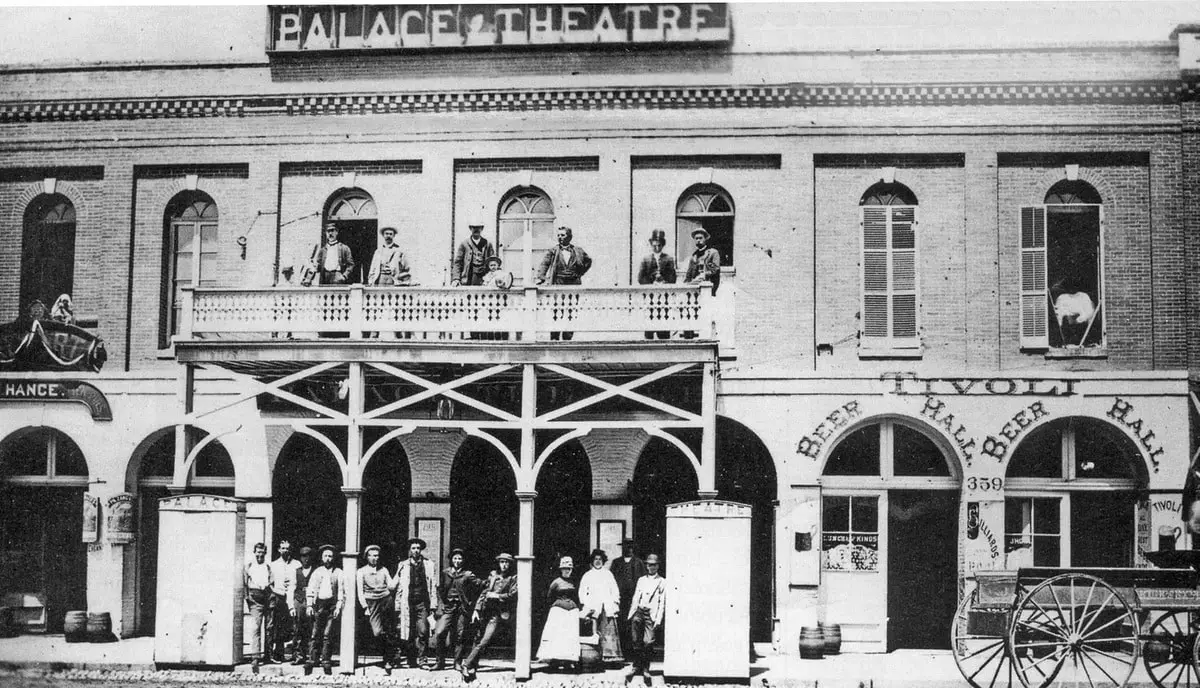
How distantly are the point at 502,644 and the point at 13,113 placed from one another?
460 inches

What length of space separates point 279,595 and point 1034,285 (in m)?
12.0

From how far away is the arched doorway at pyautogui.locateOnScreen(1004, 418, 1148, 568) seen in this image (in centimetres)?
1777

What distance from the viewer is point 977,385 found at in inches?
706

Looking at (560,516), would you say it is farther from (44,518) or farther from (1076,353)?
(44,518)


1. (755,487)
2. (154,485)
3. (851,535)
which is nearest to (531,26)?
(755,487)

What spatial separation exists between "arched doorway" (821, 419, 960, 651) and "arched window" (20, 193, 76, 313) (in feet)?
42.0

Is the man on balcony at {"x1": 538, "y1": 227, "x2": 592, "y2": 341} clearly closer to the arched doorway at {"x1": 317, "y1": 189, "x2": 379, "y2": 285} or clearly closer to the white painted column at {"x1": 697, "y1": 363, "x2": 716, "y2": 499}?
the white painted column at {"x1": 697, "y1": 363, "x2": 716, "y2": 499}

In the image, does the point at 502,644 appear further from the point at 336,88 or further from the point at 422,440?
the point at 336,88

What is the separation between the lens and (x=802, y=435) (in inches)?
731

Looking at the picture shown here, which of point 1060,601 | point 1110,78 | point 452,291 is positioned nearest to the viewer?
point 1060,601

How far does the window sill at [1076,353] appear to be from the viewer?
17.6 meters

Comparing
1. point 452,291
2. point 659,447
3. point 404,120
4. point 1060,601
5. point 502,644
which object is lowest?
point 502,644

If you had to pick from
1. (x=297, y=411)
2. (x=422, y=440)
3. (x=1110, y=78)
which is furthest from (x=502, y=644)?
(x=1110, y=78)

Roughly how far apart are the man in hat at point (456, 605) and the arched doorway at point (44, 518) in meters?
6.88
